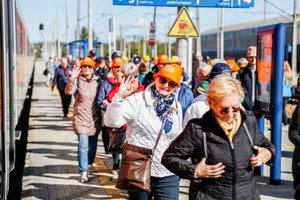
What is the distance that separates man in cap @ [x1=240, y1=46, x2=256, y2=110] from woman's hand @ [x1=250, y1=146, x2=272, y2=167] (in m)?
5.10

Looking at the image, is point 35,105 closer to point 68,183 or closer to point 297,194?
point 68,183

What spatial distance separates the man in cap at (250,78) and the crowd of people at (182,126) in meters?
→ 2.09

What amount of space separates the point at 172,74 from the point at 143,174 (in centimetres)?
82

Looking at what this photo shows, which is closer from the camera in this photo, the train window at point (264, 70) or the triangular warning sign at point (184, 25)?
the train window at point (264, 70)

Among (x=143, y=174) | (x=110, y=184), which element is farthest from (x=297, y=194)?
(x=110, y=184)

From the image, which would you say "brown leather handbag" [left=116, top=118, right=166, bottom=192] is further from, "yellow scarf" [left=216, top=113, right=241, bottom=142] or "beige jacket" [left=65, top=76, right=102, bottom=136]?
"beige jacket" [left=65, top=76, right=102, bottom=136]

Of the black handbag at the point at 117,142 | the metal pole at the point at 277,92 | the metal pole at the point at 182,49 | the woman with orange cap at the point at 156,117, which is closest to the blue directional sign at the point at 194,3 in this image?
the metal pole at the point at 182,49

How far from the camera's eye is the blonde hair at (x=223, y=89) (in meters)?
3.41

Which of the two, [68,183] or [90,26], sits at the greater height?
[90,26]

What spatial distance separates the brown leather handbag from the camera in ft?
15.0

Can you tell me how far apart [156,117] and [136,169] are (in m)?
0.44

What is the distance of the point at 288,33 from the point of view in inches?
1828

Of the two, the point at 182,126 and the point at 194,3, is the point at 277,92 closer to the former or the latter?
the point at 182,126

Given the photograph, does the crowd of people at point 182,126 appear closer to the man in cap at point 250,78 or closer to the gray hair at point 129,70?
the gray hair at point 129,70
